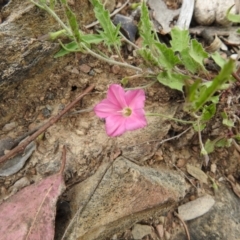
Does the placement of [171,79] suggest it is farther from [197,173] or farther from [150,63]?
[197,173]

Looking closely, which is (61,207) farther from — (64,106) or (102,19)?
(102,19)

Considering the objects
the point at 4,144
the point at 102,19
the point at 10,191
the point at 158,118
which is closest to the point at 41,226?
the point at 10,191

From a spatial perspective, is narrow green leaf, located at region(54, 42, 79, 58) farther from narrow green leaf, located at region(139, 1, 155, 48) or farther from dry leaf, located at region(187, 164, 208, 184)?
dry leaf, located at region(187, 164, 208, 184)

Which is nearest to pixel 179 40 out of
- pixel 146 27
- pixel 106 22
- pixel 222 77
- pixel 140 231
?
pixel 146 27

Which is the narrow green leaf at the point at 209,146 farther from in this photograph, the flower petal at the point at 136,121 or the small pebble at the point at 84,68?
the small pebble at the point at 84,68

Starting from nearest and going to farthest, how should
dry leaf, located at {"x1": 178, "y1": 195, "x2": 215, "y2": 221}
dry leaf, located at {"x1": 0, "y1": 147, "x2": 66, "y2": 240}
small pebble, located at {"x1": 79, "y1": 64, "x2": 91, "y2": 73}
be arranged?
dry leaf, located at {"x1": 0, "y1": 147, "x2": 66, "y2": 240} → dry leaf, located at {"x1": 178, "y1": 195, "x2": 215, "y2": 221} → small pebble, located at {"x1": 79, "y1": 64, "x2": 91, "y2": 73}

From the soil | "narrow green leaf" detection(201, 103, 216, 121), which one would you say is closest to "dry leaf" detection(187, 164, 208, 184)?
the soil
